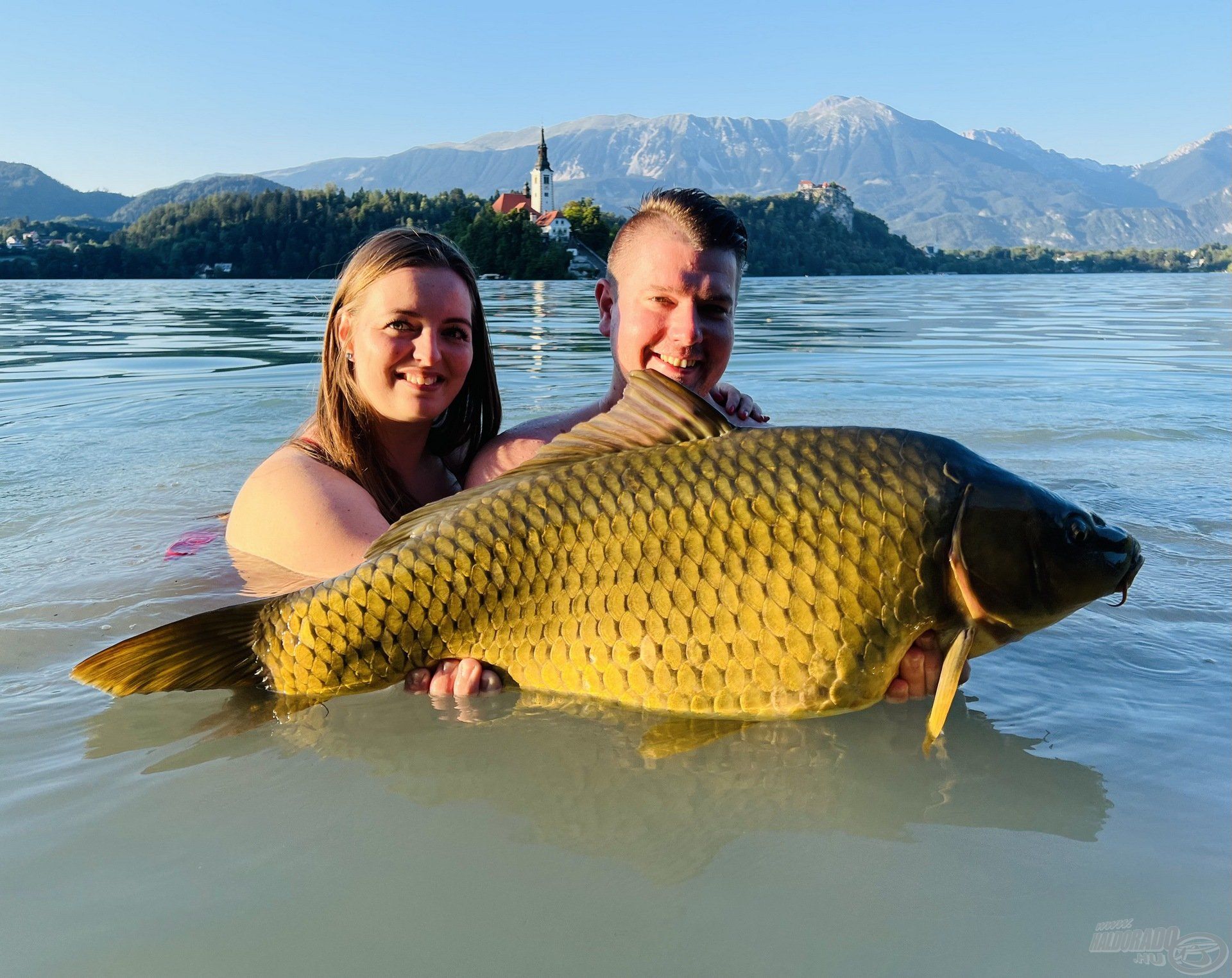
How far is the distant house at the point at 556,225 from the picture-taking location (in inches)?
4200

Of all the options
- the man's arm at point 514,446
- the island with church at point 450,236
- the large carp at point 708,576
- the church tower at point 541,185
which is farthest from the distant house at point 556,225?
the large carp at point 708,576

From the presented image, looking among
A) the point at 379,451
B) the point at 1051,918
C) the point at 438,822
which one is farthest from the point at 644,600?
the point at 379,451

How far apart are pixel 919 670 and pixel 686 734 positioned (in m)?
0.62

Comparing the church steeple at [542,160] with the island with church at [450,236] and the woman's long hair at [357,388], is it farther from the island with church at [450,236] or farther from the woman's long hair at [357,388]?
the woman's long hair at [357,388]

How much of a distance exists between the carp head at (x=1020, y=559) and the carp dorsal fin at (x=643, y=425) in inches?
26.4

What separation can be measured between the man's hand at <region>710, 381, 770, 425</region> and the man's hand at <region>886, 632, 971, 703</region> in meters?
2.14

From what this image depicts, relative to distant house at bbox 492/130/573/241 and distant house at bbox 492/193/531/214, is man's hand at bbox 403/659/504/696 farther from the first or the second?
distant house at bbox 492/193/531/214

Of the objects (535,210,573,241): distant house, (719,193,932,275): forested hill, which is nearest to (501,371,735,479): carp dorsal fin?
(535,210,573,241): distant house

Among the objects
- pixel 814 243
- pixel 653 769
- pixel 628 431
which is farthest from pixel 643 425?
pixel 814 243

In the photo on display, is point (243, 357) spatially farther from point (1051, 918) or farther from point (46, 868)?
point (1051, 918)

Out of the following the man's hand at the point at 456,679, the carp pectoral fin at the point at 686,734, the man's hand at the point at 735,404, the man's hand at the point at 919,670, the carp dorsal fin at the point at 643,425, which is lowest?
the carp pectoral fin at the point at 686,734

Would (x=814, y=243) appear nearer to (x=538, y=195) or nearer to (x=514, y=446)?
(x=538, y=195)

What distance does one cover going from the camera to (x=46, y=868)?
216 cm

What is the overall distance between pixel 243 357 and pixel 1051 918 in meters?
15.7
